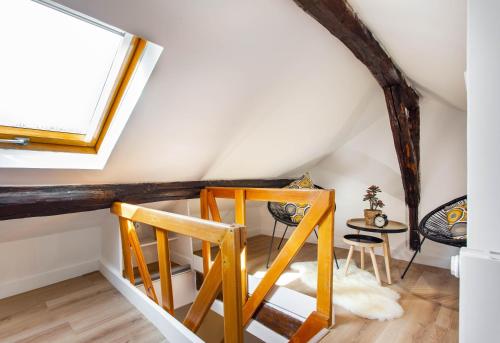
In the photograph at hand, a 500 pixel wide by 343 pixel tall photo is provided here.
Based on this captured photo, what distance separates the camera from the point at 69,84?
5.51ft

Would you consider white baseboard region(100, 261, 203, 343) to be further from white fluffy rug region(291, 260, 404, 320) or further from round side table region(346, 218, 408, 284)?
round side table region(346, 218, 408, 284)

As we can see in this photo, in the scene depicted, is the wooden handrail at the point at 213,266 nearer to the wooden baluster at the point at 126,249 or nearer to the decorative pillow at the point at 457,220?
the wooden baluster at the point at 126,249

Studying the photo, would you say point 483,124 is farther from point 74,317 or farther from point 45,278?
point 45,278

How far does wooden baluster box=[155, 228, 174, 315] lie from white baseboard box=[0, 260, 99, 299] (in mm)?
1395

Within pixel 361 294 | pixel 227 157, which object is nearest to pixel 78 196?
pixel 227 157

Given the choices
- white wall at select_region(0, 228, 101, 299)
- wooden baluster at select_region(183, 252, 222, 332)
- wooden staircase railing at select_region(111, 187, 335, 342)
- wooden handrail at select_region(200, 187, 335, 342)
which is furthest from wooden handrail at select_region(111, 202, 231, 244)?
white wall at select_region(0, 228, 101, 299)

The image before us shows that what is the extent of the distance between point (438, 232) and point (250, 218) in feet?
8.38

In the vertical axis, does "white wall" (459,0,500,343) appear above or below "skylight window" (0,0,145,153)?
below

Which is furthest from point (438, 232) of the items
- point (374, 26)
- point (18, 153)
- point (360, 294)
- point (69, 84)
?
point (18, 153)

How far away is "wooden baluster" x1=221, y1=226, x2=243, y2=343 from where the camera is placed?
3.60ft

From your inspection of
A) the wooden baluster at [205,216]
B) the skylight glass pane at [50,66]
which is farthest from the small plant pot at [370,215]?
the skylight glass pane at [50,66]

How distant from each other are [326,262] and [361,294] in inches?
34.8

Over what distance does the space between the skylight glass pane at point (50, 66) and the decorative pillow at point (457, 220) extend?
2.98 m

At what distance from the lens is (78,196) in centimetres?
197
